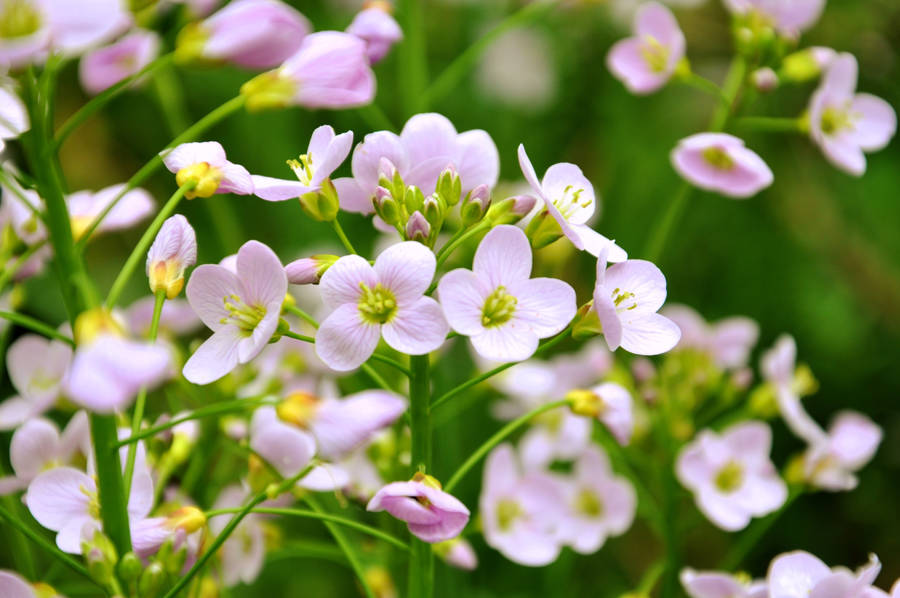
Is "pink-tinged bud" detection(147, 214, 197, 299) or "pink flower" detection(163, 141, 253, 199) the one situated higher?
"pink flower" detection(163, 141, 253, 199)

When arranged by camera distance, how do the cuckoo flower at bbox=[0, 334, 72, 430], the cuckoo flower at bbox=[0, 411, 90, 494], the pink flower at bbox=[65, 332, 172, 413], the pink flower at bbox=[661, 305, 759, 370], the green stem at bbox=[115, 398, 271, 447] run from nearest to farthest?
the pink flower at bbox=[65, 332, 172, 413], the green stem at bbox=[115, 398, 271, 447], the cuckoo flower at bbox=[0, 411, 90, 494], the cuckoo flower at bbox=[0, 334, 72, 430], the pink flower at bbox=[661, 305, 759, 370]

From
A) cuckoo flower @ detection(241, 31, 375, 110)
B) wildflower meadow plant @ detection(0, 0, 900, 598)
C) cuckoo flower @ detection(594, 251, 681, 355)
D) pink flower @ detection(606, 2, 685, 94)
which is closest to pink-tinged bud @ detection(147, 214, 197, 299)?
wildflower meadow plant @ detection(0, 0, 900, 598)

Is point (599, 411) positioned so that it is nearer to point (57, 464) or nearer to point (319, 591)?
point (57, 464)

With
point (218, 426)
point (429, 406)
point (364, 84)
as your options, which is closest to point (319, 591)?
point (218, 426)

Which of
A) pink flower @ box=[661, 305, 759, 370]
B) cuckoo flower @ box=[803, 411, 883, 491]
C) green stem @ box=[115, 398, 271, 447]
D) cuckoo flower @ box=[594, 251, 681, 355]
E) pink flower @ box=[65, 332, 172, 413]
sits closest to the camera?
pink flower @ box=[65, 332, 172, 413]

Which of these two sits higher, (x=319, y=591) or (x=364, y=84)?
(x=364, y=84)

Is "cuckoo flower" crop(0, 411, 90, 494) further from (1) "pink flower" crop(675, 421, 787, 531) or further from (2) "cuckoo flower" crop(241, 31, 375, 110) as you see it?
(1) "pink flower" crop(675, 421, 787, 531)
